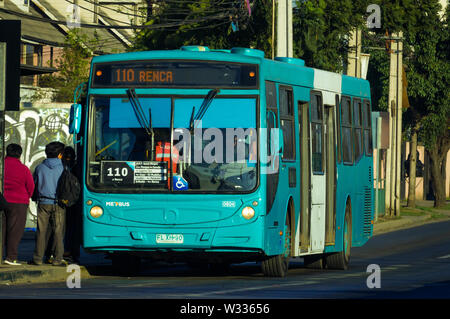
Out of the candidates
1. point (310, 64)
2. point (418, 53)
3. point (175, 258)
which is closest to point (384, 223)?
point (310, 64)

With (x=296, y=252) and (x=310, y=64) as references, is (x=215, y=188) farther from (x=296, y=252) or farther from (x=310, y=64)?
(x=310, y=64)

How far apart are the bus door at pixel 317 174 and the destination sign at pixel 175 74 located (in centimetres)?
243

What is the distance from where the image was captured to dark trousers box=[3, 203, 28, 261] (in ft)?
58.0

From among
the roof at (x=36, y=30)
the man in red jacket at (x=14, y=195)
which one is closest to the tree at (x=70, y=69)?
the roof at (x=36, y=30)

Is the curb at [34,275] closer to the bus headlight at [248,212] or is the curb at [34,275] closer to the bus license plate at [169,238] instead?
the bus license plate at [169,238]

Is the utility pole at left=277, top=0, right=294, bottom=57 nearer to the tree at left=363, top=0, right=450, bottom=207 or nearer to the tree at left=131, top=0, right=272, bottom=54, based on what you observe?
the tree at left=131, top=0, right=272, bottom=54

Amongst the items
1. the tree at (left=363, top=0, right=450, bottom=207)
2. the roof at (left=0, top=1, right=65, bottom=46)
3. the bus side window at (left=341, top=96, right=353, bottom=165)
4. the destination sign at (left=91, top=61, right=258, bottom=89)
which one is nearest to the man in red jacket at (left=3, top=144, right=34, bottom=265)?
the destination sign at (left=91, top=61, right=258, bottom=89)

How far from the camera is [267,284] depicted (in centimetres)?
1567

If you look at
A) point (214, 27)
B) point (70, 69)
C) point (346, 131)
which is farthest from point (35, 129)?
point (70, 69)

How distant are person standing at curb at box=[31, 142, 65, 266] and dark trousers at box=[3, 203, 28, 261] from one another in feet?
0.91
